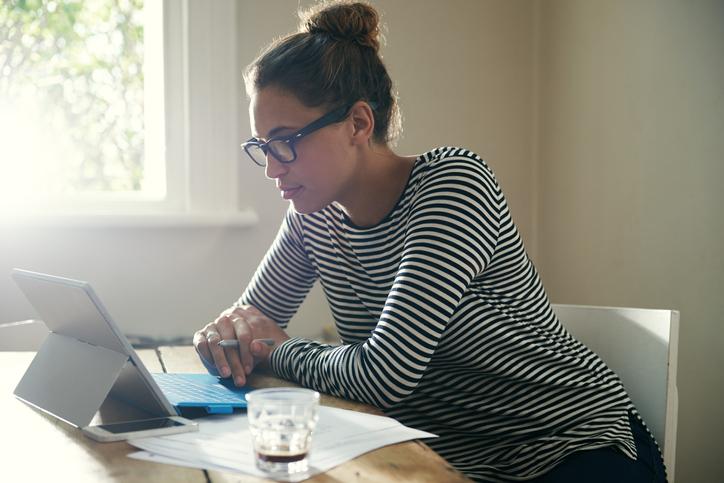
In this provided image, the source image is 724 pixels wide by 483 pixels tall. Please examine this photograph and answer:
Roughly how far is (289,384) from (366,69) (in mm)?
524

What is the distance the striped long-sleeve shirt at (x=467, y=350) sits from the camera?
1.06 metres

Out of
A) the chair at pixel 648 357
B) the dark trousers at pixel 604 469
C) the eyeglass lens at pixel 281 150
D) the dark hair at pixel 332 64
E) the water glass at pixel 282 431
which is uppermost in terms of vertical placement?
the dark hair at pixel 332 64

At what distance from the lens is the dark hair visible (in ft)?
4.09

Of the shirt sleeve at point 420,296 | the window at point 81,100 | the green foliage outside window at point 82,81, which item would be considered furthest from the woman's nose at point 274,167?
the green foliage outside window at point 82,81

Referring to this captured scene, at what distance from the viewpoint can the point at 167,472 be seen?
71 cm

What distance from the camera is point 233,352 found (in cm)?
117

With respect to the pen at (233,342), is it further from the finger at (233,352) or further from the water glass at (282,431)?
the water glass at (282,431)

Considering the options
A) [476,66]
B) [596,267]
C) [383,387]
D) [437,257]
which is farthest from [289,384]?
[476,66]

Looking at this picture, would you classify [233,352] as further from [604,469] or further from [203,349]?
[604,469]

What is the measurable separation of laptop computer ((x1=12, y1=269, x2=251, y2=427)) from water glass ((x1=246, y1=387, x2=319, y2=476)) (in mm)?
209

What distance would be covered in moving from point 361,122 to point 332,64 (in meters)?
0.10

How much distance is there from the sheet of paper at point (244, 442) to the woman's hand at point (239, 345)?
233 millimetres

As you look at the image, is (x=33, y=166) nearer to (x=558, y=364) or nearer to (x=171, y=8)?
(x=171, y=8)

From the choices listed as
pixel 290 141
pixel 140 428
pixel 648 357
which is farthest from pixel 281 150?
pixel 648 357
